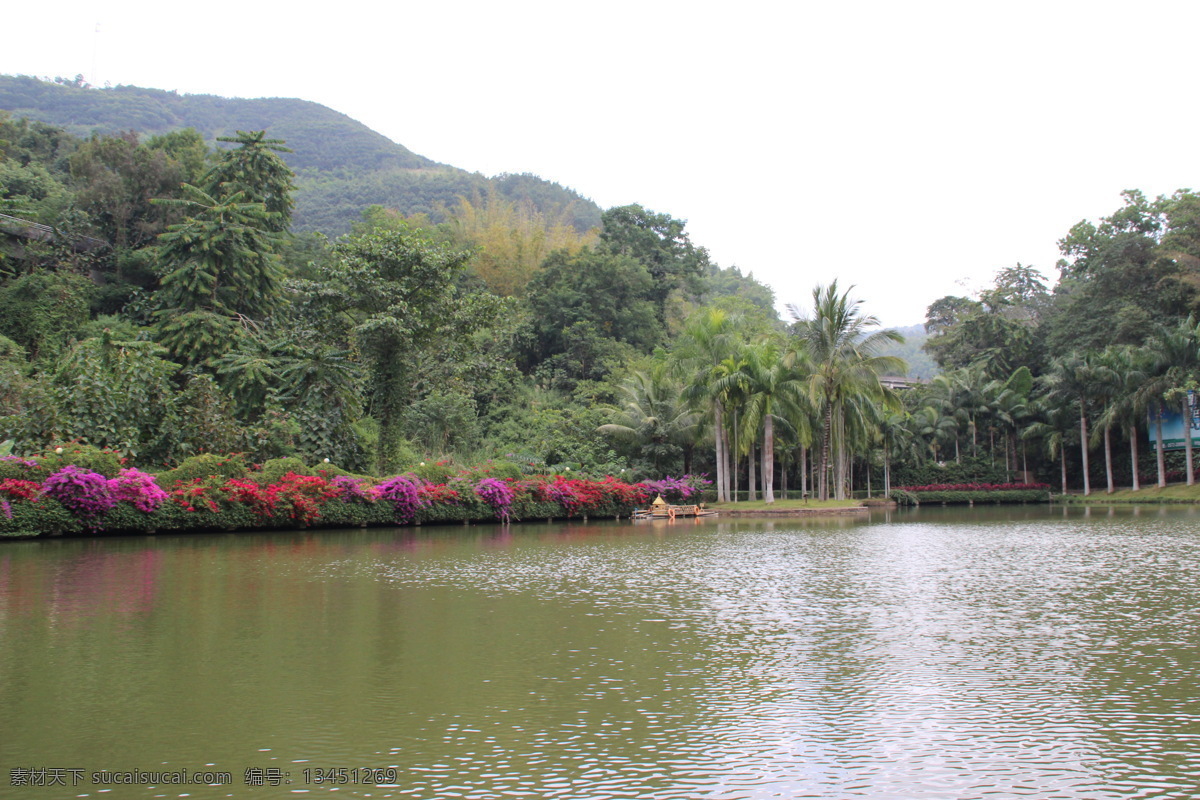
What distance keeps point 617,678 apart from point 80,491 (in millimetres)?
14823

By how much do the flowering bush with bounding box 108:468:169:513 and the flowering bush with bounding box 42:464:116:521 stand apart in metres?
Answer: 0.15

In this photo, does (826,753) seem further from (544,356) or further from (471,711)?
(544,356)

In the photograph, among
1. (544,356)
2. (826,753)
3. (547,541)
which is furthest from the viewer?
(544,356)

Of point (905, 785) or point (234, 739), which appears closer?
point (905, 785)

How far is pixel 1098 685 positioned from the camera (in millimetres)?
6250

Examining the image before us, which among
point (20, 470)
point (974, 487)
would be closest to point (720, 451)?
point (974, 487)

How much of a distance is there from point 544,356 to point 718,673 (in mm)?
36909

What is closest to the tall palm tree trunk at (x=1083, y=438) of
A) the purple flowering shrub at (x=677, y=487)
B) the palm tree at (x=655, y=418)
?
the palm tree at (x=655, y=418)

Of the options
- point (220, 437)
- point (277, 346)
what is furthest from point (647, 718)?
point (277, 346)

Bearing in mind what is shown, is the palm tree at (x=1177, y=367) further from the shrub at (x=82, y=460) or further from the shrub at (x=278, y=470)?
the shrub at (x=82, y=460)

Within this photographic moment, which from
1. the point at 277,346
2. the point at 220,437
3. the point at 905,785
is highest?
the point at 277,346

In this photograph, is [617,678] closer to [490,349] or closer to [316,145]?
[490,349]

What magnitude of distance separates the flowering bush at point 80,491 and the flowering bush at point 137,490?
0.15 metres

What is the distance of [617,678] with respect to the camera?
657 cm
